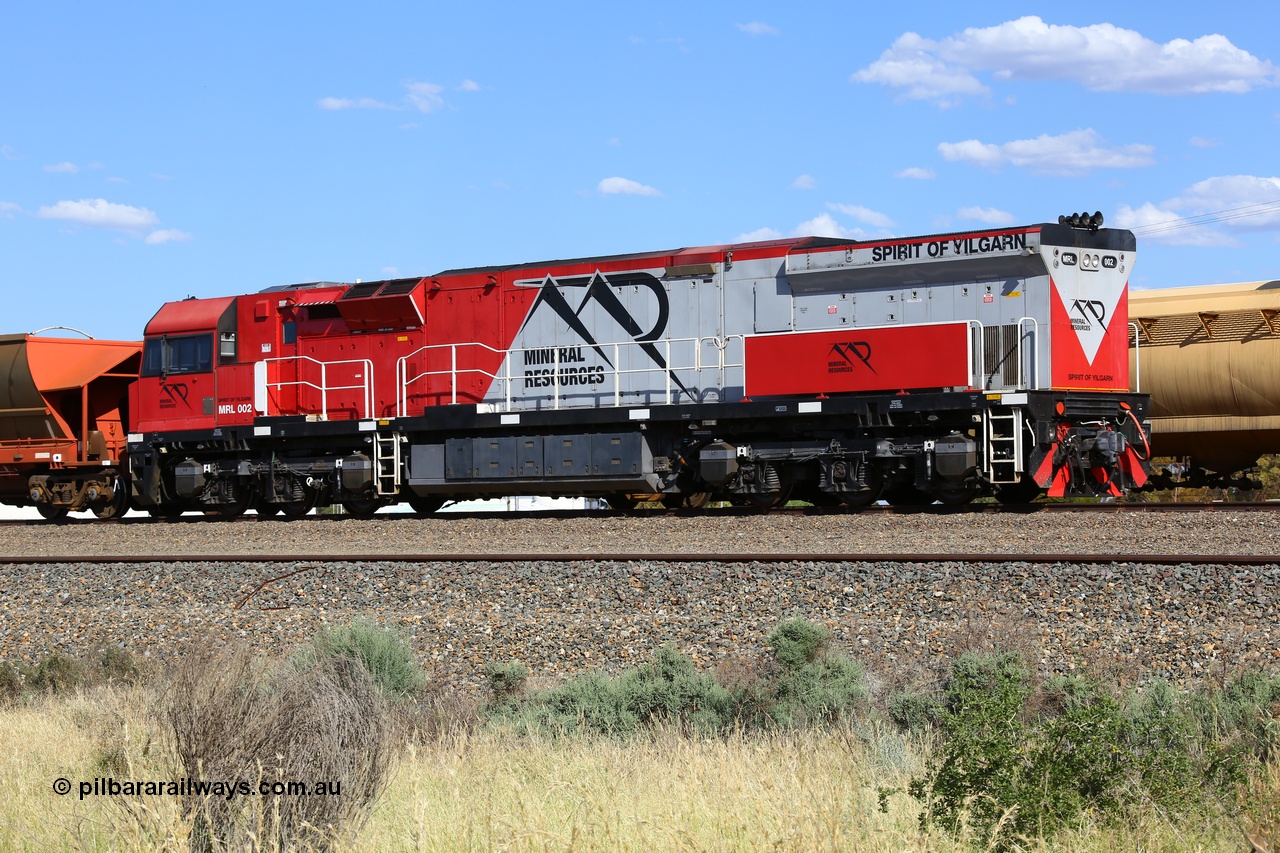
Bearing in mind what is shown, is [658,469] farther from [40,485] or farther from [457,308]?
[40,485]

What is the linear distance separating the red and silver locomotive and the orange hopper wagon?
2.70 feet

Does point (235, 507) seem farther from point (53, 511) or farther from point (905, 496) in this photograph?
point (905, 496)

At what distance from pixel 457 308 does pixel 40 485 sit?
7.92 meters

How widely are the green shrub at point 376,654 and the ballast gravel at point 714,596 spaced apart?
0.46 m

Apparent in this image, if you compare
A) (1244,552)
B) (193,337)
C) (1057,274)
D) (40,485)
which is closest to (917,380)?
(1057,274)

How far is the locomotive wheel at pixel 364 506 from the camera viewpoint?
1855 centimetres

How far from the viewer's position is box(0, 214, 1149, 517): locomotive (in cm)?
1488

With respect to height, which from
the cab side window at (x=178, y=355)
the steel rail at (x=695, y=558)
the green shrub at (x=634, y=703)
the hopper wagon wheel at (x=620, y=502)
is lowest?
the green shrub at (x=634, y=703)

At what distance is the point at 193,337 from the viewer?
64.6ft

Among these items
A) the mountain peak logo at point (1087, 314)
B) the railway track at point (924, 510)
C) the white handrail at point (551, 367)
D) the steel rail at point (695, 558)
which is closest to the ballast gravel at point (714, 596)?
the steel rail at point (695, 558)

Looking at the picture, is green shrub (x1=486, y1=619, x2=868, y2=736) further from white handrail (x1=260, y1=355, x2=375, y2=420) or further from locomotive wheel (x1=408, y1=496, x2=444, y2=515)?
white handrail (x1=260, y1=355, x2=375, y2=420)

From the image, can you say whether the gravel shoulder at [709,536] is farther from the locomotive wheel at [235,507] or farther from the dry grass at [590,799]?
the dry grass at [590,799]

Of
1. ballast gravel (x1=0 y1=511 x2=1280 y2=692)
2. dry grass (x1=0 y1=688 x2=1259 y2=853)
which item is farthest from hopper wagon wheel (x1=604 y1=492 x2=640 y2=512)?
dry grass (x1=0 y1=688 x2=1259 y2=853)

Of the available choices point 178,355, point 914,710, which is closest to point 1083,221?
point 914,710
